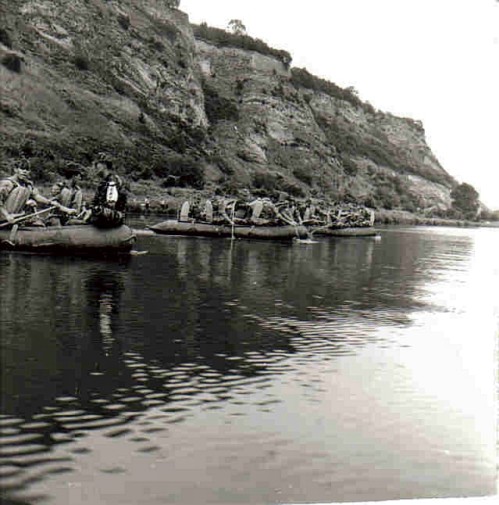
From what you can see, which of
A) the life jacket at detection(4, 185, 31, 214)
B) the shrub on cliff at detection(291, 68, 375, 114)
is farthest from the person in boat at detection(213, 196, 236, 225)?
the shrub on cliff at detection(291, 68, 375, 114)

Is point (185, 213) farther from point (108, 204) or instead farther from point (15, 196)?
point (15, 196)

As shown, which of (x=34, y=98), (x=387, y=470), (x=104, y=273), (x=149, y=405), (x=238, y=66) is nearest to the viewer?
(x=387, y=470)

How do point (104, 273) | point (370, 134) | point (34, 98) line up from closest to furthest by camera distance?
1. point (104, 273)
2. point (34, 98)
3. point (370, 134)

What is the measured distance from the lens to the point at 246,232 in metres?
32.4

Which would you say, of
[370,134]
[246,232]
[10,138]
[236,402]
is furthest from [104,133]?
[370,134]

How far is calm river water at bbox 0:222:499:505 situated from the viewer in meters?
5.89

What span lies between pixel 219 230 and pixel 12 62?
38.8 meters

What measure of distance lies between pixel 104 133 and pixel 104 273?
5047 centimetres

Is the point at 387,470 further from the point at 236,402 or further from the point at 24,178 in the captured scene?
the point at 24,178

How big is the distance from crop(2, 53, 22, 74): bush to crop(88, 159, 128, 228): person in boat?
153 feet

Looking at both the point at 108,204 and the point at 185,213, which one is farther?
the point at 185,213

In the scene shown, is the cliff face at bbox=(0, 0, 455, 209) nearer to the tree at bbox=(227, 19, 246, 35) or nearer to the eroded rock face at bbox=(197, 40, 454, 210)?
the eroded rock face at bbox=(197, 40, 454, 210)

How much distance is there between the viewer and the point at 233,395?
7855 mm

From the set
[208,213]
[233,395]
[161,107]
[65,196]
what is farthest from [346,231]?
[161,107]
